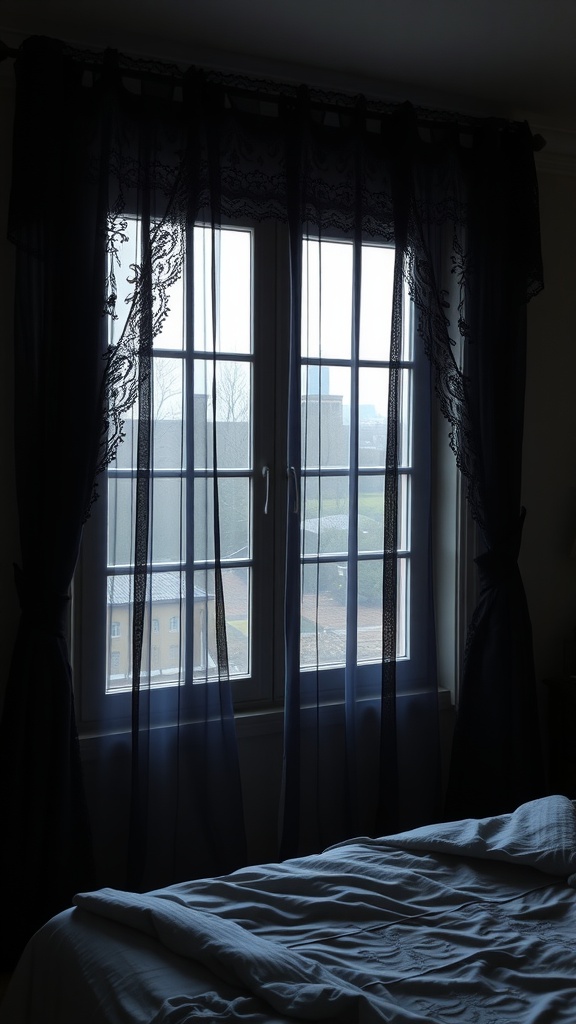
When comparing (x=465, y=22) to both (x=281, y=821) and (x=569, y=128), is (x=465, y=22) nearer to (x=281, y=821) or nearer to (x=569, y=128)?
(x=569, y=128)

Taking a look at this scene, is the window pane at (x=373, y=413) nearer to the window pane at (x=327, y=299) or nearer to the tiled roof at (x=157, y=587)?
the window pane at (x=327, y=299)

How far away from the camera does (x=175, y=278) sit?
280 centimetres

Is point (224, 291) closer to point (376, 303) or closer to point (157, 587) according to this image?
point (376, 303)

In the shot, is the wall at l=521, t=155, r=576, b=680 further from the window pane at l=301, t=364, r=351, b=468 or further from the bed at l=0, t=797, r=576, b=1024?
the bed at l=0, t=797, r=576, b=1024

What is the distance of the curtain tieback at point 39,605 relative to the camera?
2688 millimetres

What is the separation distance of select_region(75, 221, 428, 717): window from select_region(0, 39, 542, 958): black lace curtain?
12cm

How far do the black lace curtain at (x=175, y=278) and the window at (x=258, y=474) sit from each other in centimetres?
12

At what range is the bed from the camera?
57.5 inches

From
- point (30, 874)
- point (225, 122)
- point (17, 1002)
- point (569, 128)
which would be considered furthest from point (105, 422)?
point (569, 128)

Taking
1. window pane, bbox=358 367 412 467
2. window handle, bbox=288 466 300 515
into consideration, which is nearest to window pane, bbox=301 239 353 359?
window pane, bbox=358 367 412 467

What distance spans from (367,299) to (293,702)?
1456mm

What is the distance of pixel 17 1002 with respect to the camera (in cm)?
176

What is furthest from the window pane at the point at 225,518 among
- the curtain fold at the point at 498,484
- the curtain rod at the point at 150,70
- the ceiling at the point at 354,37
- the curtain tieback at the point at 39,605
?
the ceiling at the point at 354,37

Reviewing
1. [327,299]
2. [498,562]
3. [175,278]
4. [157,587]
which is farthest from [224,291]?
[498,562]
